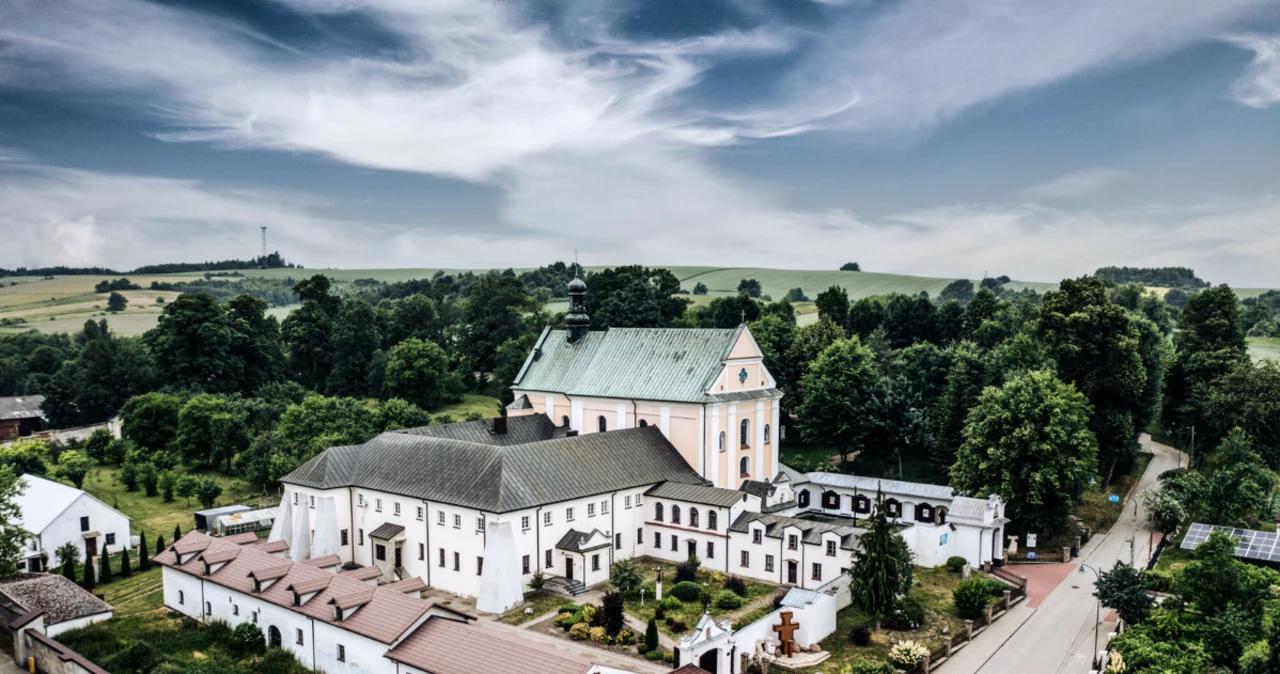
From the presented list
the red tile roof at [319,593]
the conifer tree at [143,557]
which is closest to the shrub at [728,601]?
the red tile roof at [319,593]

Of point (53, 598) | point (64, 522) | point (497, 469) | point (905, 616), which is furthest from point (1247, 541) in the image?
point (64, 522)

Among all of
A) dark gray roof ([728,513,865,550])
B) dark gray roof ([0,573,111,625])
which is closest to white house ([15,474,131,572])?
dark gray roof ([0,573,111,625])

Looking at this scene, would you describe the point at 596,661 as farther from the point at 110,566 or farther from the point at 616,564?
the point at 110,566

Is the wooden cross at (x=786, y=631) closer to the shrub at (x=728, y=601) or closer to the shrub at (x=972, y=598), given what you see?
the shrub at (x=728, y=601)

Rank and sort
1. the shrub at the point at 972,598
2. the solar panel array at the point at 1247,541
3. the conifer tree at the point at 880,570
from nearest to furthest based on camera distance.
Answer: the conifer tree at the point at 880,570
the shrub at the point at 972,598
the solar panel array at the point at 1247,541

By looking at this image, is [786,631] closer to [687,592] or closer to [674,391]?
[687,592]

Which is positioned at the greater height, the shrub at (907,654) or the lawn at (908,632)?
the shrub at (907,654)
